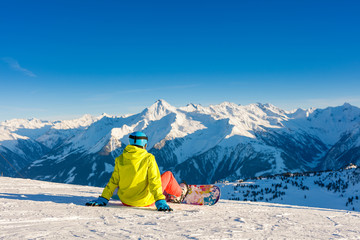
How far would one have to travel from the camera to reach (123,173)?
24.9ft

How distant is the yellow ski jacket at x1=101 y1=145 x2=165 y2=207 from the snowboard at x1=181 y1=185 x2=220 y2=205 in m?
2.07

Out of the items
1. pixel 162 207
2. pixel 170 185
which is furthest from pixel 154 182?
pixel 170 185

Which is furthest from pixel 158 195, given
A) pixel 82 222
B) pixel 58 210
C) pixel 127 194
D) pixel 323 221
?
pixel 323 221

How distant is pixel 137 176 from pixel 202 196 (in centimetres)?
312

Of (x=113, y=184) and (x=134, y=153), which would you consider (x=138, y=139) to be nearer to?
(x=134, y=153)

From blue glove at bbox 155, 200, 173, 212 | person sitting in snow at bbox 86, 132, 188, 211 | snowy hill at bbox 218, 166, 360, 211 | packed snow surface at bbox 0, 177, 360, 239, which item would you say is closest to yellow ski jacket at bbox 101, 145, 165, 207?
person sitting in snow at bbox 86, 132, 188, 211

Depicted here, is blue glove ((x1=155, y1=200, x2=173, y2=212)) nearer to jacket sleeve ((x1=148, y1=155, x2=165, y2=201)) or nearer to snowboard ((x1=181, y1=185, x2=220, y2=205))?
jacket sleeve ((x1=148, y1=155, x2=165, y2=201))

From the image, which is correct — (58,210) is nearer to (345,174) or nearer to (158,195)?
(158,195)

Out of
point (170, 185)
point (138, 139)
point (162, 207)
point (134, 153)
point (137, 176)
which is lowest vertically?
point (162, 207)

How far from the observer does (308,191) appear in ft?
86.6

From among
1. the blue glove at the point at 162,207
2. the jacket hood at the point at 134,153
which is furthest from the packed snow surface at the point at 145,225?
the jacket hood at the point at 134,153

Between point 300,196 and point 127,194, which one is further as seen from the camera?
point 300,196

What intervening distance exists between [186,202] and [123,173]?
299 cm

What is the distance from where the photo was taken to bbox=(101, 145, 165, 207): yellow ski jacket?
289 inches
